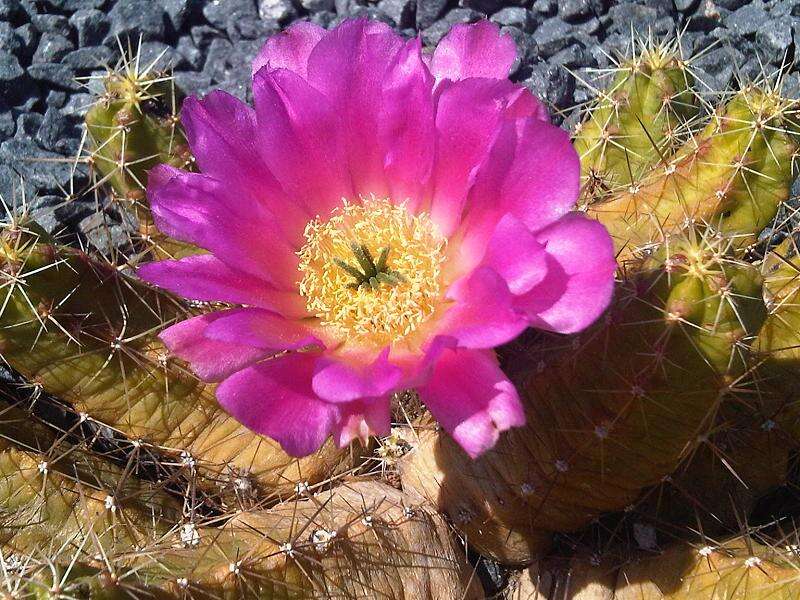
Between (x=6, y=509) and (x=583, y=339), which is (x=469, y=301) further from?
(x=6, y=509)

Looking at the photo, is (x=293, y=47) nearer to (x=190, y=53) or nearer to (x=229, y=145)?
(x=229, y=145)

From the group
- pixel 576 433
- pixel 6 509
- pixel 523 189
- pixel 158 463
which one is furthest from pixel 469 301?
pixel 6 509

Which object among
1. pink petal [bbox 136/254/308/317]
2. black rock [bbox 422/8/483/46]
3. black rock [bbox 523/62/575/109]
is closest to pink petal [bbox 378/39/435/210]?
pink petal [bbox 136/254/308/317]

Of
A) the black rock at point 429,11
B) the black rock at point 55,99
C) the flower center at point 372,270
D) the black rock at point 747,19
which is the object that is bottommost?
the black rock at point 747,19

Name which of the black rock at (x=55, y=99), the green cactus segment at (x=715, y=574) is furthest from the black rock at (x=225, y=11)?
the green cactus segment at (x=715, y=574)

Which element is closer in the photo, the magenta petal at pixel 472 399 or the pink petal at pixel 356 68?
the magenta petal at pixel 472 399

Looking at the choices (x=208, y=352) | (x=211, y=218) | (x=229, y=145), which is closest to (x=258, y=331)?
(x=208, y=352)

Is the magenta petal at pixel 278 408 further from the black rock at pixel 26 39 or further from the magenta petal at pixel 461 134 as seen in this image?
the black rock at pixel 26 39
